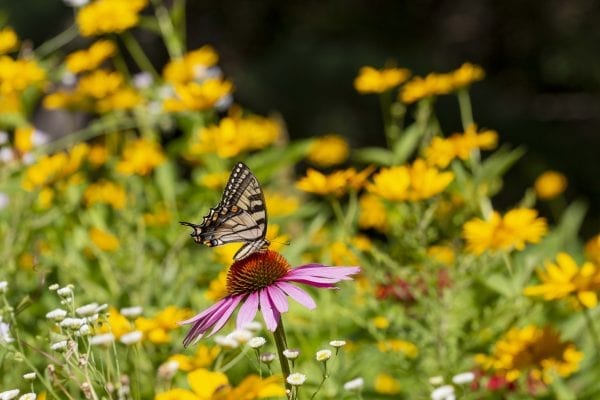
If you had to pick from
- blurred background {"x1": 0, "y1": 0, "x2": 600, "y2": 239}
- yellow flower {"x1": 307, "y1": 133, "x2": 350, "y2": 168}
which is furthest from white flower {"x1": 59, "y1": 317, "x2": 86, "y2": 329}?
blurred background {"x1": 0, "y1": 0, "x2": 600, "y2": 239}

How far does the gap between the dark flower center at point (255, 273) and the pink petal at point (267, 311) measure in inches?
0.6

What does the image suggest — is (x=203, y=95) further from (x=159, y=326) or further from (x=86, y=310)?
(x=86, y=310)

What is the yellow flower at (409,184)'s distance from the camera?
1.72 meters

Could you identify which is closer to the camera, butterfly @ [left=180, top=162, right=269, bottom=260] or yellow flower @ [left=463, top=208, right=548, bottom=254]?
butterfly @ [left=180, top=162, right=269, bottom=260]

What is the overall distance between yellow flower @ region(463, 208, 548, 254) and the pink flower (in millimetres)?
580

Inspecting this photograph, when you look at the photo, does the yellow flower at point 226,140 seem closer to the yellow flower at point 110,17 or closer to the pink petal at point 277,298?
the yellow flower at point 110,17

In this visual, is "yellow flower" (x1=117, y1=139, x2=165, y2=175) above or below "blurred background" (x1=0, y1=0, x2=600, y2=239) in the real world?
below

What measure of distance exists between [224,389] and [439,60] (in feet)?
19.6

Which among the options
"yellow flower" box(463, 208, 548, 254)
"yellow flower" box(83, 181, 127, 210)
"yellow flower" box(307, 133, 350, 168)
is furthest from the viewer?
"yellow flower" box(307, 133, 350, 168)

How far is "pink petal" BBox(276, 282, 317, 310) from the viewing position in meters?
1.08

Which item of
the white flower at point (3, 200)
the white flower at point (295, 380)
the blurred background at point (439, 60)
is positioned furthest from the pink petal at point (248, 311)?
the blurred background at point (439, 60)

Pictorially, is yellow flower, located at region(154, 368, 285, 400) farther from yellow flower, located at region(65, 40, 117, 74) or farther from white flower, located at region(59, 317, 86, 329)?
yellow flower, located at region(65, 40, 117, 74)

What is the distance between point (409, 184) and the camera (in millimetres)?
1733

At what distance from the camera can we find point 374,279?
5.91 ft
